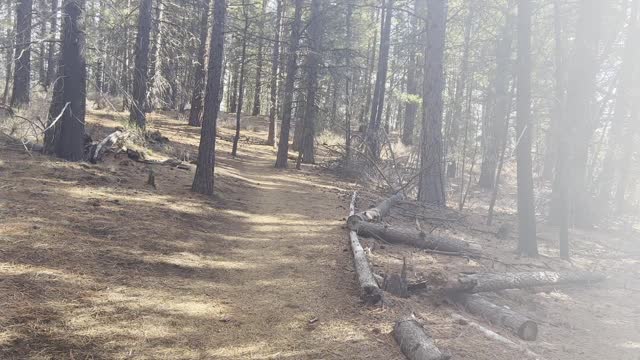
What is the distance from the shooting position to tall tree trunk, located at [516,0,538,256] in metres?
10.9

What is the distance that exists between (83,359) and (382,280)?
3814mm

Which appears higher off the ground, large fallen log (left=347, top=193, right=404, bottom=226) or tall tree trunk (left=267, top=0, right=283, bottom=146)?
tall tree trunk (left=267, top=0, right=283, bottom=146)

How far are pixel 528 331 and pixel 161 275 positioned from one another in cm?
483

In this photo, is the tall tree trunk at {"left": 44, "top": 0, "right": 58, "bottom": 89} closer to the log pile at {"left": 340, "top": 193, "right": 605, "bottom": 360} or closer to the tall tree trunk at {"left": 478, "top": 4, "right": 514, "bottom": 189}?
the log pile at {"left": 340, "top": 193, "right": 605, "bottom": 360}

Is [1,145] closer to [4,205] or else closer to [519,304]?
[4,205]

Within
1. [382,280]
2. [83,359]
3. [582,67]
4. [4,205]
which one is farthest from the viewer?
[582,67]

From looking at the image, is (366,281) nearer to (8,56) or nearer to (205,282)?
(205,282)

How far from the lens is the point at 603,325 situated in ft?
25.8

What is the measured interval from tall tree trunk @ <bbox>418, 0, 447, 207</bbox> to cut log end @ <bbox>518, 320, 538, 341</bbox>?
7.66 m

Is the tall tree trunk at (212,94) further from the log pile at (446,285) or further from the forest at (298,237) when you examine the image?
the log pile at (446,285)

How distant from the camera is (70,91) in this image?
10555mm

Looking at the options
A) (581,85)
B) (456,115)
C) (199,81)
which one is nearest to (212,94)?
(581,85)

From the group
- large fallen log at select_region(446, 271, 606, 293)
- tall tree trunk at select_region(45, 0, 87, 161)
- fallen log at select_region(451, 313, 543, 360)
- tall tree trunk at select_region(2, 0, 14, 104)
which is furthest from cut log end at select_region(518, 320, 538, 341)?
tall tree trunk at select_region(45, 0, 87, 161)

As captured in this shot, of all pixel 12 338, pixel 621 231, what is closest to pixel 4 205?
pixel 12 338
